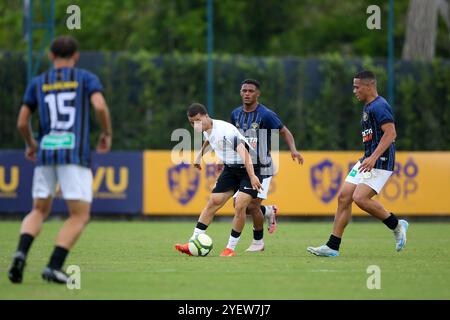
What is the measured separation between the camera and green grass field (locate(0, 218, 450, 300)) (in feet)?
28.7

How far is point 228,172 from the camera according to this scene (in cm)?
1316

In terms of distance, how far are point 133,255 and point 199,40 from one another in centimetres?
2144

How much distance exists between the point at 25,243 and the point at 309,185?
13.7 metres

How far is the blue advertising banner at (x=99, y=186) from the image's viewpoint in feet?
72.9

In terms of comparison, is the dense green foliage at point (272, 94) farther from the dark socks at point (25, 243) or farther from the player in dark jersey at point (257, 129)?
the dark socks at point (25, 243)

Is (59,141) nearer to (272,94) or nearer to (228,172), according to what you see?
(228,172)

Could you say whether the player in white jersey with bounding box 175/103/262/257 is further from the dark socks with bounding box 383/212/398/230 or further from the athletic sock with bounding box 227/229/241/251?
the dark socks with bounding box 383/212/398/230

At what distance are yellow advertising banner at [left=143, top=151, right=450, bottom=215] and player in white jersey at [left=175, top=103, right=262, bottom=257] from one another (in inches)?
342

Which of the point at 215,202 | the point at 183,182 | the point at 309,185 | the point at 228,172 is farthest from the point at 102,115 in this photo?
the point at 309,185

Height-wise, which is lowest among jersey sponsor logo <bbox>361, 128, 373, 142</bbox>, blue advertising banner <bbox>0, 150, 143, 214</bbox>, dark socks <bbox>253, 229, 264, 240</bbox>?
blue advertising banner <bbox>0, 150, 143, 214</bbox>

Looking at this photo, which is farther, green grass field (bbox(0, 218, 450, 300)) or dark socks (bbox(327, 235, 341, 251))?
dark socks (bbox(327, 235, 341, 251))

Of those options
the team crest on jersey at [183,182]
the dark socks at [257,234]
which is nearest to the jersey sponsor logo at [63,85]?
the dark socks at [257,234]

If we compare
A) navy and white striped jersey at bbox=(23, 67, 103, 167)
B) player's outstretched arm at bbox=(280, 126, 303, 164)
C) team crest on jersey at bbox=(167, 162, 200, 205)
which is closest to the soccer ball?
player's outstretched arm at bbox=(280, 126, 303, 164)

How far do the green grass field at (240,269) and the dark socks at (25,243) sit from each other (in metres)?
0.32
